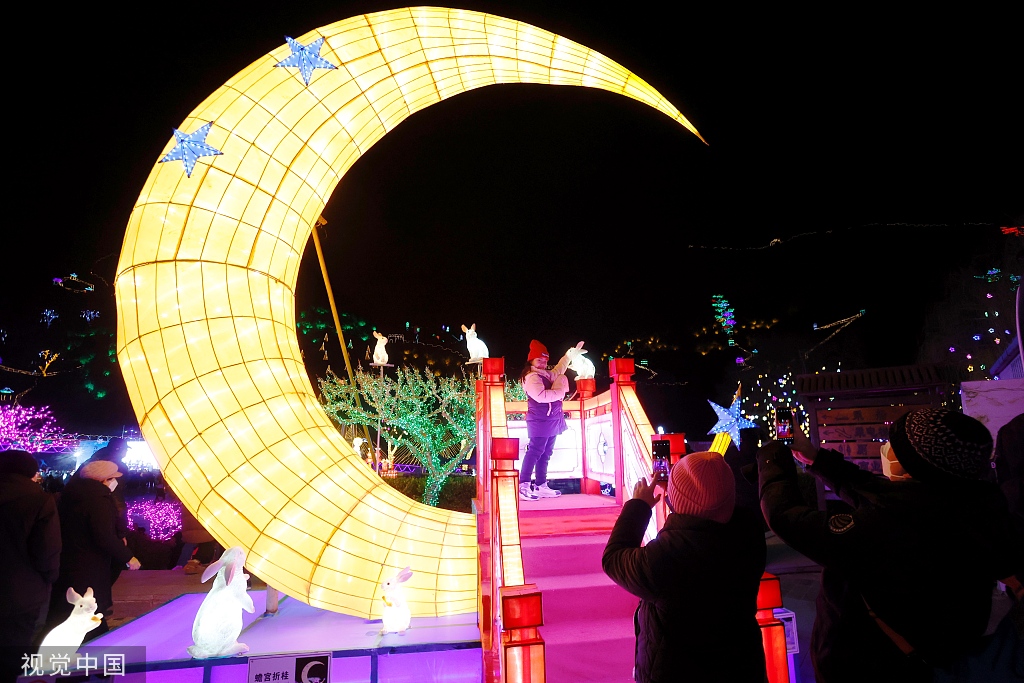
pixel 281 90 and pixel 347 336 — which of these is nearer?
pixel 281 90

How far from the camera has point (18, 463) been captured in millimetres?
3648

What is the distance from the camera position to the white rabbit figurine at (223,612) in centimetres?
378

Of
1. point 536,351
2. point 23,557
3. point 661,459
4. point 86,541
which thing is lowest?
point 86,541

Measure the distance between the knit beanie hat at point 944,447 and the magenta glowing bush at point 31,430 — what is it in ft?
77.4

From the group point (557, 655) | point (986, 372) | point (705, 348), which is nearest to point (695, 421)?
point (705, 348)

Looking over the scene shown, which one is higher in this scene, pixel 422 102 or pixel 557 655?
pixel 422 102

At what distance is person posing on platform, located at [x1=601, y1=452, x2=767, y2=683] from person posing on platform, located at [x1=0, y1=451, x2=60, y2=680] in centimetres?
387

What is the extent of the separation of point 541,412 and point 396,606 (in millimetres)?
2443

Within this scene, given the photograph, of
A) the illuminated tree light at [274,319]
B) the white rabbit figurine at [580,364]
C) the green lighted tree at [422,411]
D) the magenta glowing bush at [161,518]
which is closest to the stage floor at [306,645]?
the illuminated tree light at [274,319]

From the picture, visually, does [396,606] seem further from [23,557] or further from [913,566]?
Result: [913,566]

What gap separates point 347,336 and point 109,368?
9160 mm

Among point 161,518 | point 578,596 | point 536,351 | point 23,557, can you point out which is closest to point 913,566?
point 578,596

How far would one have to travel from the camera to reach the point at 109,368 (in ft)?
67.8

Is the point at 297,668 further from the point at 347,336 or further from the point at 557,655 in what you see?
the point at 347,336
